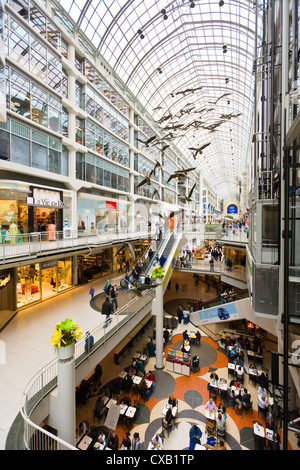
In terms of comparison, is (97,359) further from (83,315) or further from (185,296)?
(185,296)

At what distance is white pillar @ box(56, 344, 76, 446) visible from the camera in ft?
22.0

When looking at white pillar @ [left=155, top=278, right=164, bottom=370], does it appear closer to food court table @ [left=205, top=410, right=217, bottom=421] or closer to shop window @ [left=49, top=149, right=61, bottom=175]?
food court table @ [left=205, top=410, right=217, bottom=421]

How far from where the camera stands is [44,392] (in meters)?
6.68

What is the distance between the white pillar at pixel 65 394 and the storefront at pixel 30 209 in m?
6.70

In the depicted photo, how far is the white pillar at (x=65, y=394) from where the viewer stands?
6695mm

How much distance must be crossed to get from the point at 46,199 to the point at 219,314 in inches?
623

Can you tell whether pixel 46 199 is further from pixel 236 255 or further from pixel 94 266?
pixel 236 255

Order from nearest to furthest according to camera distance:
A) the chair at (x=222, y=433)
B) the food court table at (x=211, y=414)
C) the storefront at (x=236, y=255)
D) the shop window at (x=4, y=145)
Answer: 1. the chair at (x=222, y=433)
2. the food court table at (x=211, y=414)
3. the shop window at (x=4, y=145)
4. the storefront at (x=236, y=255)

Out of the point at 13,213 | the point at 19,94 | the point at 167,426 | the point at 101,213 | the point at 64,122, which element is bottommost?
the point at 167,426

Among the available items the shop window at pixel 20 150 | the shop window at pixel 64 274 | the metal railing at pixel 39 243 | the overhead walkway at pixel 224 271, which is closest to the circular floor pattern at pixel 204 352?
the overhead walkway at pixel 224 271

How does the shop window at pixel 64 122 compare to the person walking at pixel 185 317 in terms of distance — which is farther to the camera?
the person walking at pixel 185 317

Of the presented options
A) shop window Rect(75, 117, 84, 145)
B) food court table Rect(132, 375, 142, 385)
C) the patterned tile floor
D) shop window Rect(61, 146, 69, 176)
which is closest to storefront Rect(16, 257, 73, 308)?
the patterned tile floor

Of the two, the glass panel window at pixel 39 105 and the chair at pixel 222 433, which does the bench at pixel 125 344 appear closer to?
the chair at pixel 222 433

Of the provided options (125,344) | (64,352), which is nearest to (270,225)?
(64,352)
